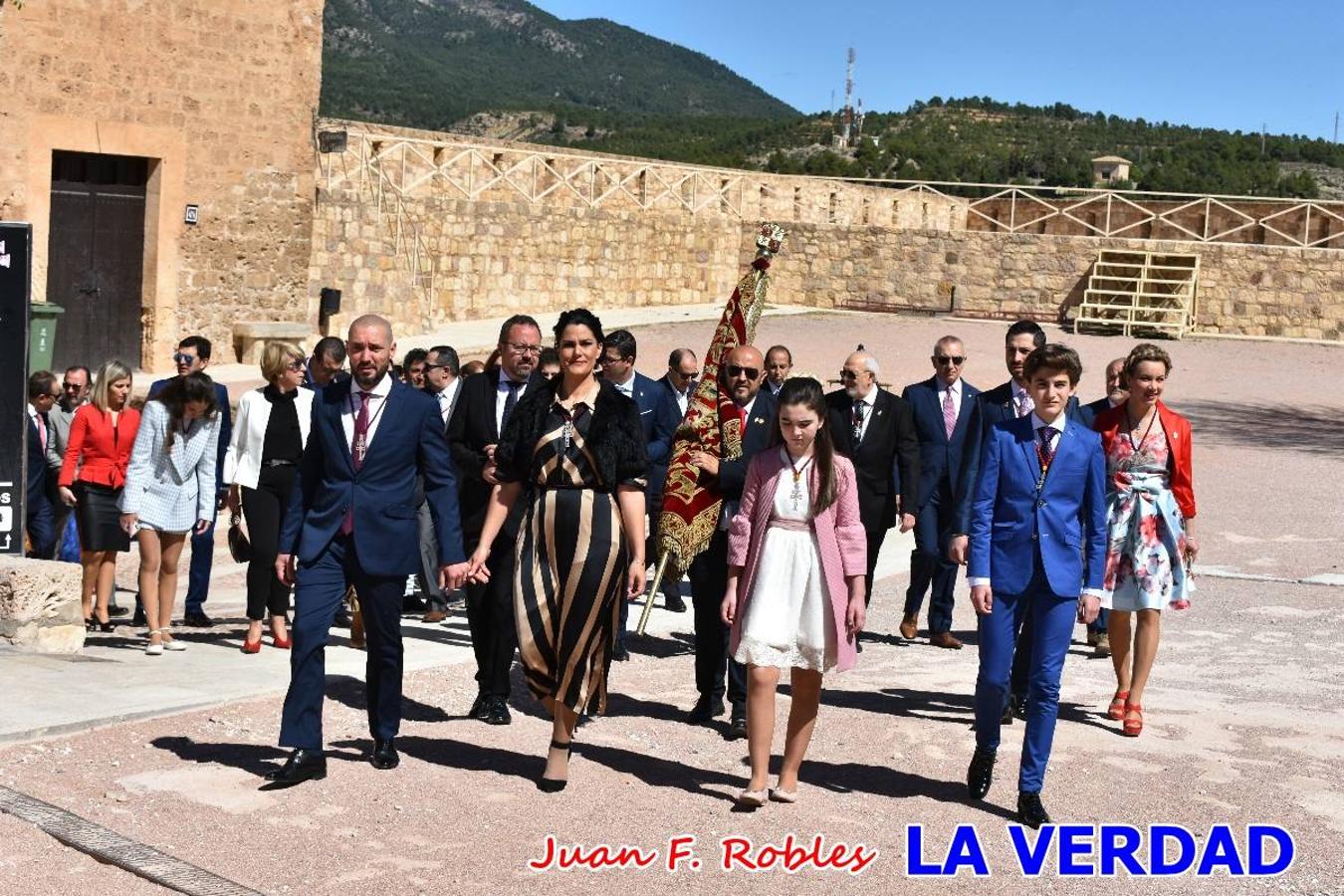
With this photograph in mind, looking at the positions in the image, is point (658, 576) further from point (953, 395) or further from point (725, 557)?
point (953, 395)

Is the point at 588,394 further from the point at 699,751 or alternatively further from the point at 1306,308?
the point at 1306,308

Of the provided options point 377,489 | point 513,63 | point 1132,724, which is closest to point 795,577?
point 377,489

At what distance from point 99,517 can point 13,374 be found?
3.40 ft

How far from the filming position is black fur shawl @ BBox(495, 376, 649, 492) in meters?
6.36

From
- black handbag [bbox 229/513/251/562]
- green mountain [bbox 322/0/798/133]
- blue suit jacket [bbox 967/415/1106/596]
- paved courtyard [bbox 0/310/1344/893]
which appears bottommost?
paved courtyard [bbox 0/310/1344/893]

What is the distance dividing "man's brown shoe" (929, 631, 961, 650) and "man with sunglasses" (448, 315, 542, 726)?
2.78 meters

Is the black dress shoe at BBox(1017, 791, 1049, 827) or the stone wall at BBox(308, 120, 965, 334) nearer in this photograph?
the black dress shoe at BBox(1017, 791, 1049, 827)

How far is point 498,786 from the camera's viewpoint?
20.8 ft

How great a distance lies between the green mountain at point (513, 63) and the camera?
11362 centimetres

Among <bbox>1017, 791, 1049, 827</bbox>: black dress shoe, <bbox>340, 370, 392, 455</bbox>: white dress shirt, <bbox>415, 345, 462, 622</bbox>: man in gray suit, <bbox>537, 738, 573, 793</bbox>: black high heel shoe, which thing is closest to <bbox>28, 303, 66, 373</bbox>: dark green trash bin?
<bbox>415, 345, 462, 622</bbox>: man in gray suit

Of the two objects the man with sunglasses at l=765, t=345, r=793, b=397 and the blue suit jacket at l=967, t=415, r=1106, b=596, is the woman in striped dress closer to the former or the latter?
the blue suit jacket at l=967, t=415, r=1106, b=596

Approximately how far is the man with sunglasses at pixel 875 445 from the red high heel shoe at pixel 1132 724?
204 centimetres

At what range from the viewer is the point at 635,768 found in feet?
22.0

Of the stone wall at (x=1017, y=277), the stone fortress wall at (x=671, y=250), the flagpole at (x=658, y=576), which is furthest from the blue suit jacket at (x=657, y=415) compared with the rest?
the stone wall at (x=1017, y=277)
